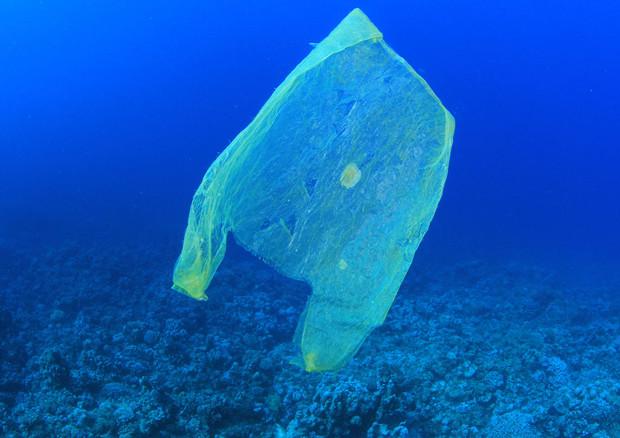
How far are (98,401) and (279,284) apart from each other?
4668 mm

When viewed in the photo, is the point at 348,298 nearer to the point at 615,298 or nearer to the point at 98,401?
the point at 98,401

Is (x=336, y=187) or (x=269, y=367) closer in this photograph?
(x=336, y=187)

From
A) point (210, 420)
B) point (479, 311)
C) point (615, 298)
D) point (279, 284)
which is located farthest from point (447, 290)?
point (210, 420)

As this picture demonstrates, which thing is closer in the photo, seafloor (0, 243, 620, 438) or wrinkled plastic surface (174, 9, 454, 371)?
wrinkled plastic surface (174, 9, 454, 371)

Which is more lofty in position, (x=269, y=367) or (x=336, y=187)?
(x=336, y=187)

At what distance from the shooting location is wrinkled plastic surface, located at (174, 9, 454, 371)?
2.72m

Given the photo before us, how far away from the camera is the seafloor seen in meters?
3.79

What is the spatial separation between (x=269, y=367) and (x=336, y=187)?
2.78 m

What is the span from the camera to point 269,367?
4.86 meters

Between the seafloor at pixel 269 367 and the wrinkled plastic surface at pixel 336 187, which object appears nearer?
the wrinkled plastic surface at pixel 336 187

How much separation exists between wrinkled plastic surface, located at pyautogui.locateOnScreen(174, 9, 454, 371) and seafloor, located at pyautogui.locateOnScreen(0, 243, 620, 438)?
4.71ft

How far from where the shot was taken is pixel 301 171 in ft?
9.64

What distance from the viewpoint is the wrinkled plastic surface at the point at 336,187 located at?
272cm

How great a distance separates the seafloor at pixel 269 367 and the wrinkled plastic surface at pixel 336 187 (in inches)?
56.5
